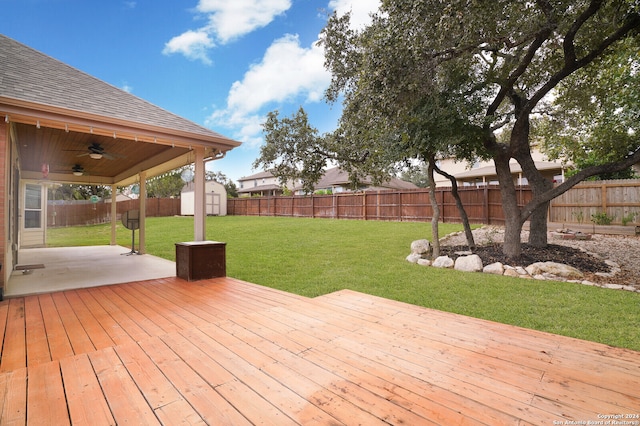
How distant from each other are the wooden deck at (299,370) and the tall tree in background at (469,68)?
3537 millimetres

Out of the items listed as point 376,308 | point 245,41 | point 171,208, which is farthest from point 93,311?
point 171,208

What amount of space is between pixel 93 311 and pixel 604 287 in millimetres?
6699

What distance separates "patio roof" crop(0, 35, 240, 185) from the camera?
3633 mm

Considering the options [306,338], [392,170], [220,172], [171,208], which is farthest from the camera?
[220,172]

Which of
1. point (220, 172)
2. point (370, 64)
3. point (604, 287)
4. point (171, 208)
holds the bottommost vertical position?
point (604, 287)

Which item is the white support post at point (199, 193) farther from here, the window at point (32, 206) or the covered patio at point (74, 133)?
the window at point (32, 206)

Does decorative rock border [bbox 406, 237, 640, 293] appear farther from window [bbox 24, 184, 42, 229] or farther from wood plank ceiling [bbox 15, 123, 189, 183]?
window [bbox 24, 184, 42, 229]

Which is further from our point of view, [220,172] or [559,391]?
[220,172]

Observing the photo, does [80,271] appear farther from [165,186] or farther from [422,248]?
[165,186]

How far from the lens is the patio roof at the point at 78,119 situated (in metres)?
3.63

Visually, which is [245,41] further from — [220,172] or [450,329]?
[220,172]

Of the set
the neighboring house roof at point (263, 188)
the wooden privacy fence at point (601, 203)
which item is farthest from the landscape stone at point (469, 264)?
the neighboring house roof at point (263, 188)

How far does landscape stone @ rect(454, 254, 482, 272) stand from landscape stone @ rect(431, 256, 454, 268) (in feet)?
0.41

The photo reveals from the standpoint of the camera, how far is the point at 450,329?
271cm
